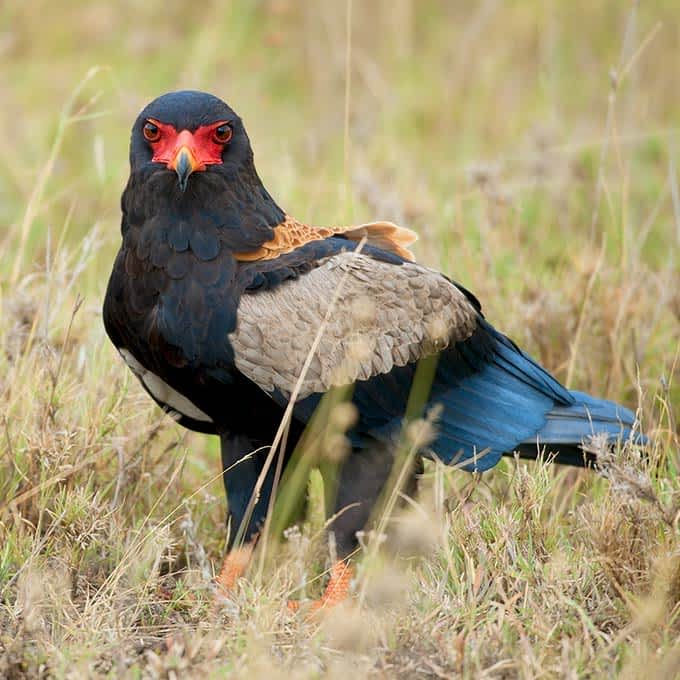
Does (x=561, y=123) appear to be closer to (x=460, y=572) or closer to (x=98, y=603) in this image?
(x=460, y=572)

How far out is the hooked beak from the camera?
3195mm

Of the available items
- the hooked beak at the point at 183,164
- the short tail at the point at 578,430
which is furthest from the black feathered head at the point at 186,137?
the short tail at the point at 578,430

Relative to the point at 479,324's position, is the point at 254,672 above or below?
below

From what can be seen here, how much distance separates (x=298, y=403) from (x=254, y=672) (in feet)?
2.94

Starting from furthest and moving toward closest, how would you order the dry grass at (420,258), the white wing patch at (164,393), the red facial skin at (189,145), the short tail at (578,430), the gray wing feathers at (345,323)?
the short tail at (578,430), the white wing patch at (164,393), the red facial skin at (189,145), the gray wing feathers at (345,323), the dry grass at (420,258)

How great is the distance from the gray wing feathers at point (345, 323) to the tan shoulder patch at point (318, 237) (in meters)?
0.15

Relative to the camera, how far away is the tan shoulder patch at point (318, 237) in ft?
11.0

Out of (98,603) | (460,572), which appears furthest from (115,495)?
(460,572)

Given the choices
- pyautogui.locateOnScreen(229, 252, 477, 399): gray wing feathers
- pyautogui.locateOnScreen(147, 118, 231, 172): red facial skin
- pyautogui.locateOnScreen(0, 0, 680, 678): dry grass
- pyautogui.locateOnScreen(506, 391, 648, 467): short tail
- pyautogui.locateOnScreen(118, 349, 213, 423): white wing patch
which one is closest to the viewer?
pyautogui.locateOnScreen(0, 0, 680, 678): dry grass

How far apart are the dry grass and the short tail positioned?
12cm

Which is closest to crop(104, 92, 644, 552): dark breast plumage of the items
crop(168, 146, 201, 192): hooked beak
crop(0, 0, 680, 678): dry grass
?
crop(168, 146, 201, 192): hooked beak

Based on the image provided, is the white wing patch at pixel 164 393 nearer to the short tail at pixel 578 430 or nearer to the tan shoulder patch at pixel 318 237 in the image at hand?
the tan shoulder patch at pixel 318 237

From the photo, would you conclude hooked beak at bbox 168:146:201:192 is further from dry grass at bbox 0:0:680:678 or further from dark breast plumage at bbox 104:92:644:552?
dry grass at bbox 0:0:680:678

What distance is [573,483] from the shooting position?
4.09 m
